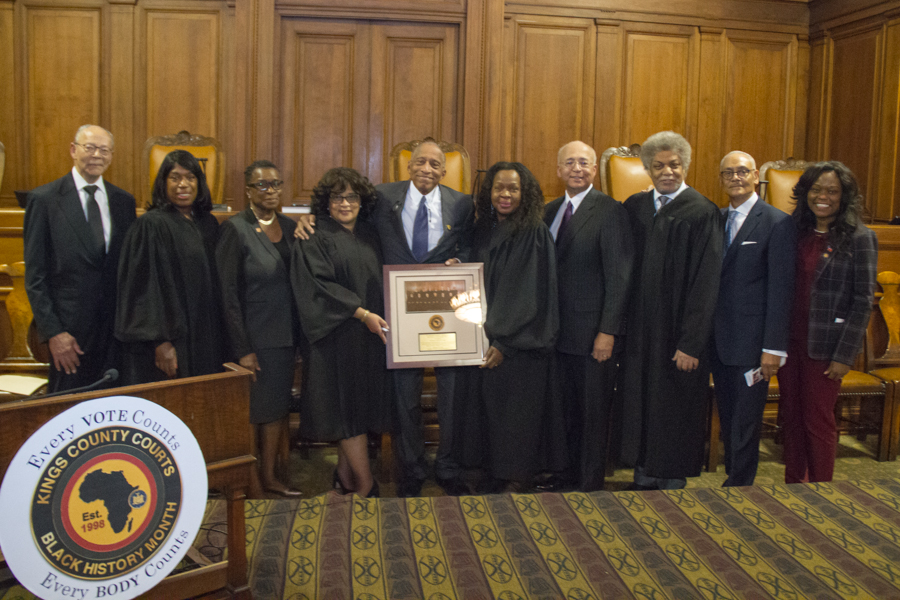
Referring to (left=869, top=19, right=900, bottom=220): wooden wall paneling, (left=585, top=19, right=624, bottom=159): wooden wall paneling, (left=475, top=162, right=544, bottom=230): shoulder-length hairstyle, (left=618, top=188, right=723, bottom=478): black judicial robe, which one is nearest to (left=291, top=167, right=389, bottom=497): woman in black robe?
(left=475, top=162, right=544, bottom=230): shoulder-length hairstyle

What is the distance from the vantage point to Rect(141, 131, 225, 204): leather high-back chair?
4.75m

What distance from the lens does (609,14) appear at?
5.90m

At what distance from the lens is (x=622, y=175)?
486 cm

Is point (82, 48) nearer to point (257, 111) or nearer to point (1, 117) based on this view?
point (1, 117)

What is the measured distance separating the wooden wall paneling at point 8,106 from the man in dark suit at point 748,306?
5.49 m

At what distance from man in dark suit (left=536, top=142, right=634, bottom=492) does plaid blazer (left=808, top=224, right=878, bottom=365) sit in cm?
72

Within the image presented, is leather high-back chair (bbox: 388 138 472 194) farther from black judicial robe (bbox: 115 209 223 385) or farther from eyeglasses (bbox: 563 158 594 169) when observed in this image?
black judicial robe (bbox: 115 209 223 385)

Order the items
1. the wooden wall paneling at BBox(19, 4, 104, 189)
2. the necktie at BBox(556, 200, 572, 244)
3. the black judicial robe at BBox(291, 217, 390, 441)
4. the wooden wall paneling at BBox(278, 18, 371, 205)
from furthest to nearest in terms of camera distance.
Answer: the wooden wall paneling at BBox(278, 18, 371, 205) → the wooden wall paneling at BBox(19, 4, 104, 189) → the necktie at BBox(556, 200, 572, 244) → the black judicial robe at BBox(291, 217, 390, 441)

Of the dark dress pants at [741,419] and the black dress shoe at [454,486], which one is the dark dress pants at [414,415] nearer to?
the black dress shoe at [454,486]

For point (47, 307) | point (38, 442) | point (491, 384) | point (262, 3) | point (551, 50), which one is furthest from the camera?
point (551, 50)

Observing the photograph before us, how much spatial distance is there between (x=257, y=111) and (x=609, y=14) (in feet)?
10.1

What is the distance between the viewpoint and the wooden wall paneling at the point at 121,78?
18.3 feet

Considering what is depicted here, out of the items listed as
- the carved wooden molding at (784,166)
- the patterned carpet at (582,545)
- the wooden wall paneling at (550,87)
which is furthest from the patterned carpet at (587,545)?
the wooden wall paneling at (550,87)

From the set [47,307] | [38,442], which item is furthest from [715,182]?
[38,442]
